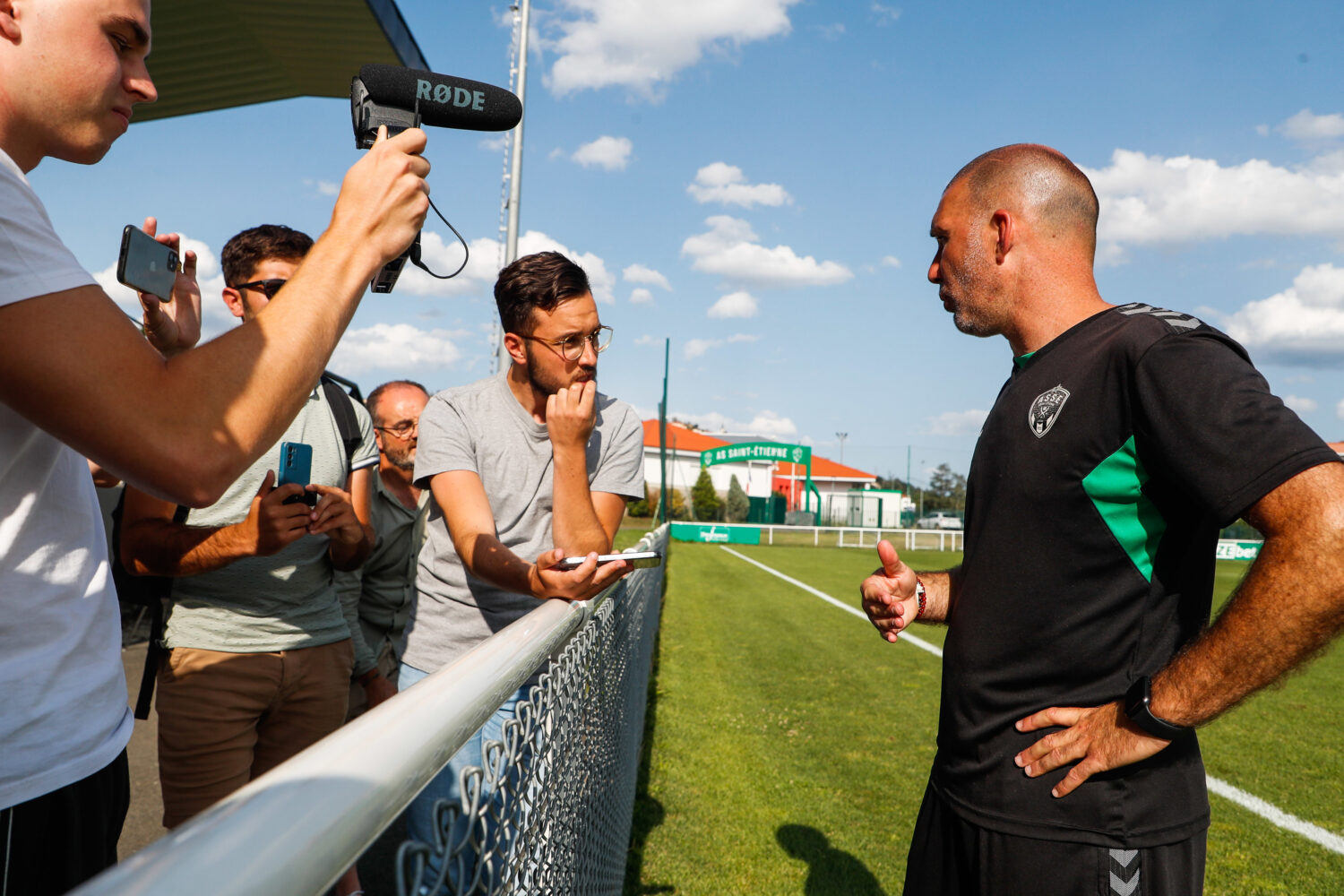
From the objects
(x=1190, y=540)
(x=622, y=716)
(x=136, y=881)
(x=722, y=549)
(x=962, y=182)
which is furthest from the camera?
(x=722, y=549)

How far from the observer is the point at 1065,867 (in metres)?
1.77

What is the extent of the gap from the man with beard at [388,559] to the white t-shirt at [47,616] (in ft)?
8.28

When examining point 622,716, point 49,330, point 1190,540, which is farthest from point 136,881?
point 622,716

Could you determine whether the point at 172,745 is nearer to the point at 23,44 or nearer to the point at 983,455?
the point at 23,44

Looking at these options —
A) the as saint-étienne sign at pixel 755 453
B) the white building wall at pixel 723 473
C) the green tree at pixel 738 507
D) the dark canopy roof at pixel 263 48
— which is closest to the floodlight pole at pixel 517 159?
the dark canopy roof at pixel 263 48

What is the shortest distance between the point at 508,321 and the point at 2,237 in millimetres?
1731

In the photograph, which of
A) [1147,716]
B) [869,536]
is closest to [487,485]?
[1147,716]

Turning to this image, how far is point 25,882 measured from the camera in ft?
3.96

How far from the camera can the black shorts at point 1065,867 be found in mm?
1731

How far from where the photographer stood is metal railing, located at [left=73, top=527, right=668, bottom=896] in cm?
55

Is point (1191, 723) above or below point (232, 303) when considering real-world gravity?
below

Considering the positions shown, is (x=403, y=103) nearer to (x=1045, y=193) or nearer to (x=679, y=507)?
(x=1045, y=193)

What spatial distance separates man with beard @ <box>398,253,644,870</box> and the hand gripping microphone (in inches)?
31.7

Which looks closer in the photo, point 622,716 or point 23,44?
point 23,44
